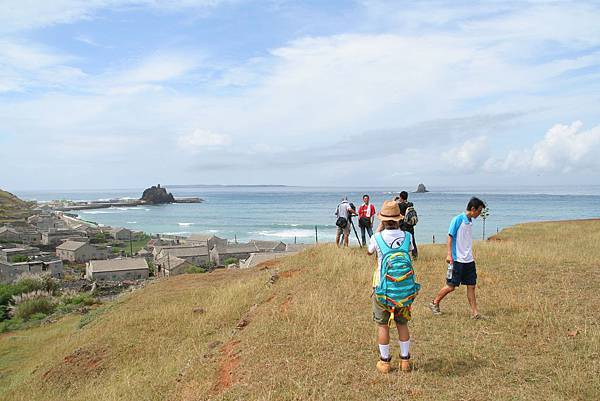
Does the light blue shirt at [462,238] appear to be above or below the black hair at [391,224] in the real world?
below

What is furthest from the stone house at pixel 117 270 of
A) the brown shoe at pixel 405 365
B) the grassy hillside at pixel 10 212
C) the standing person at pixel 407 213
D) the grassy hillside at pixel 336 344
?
the grassy hillside at pixel 10 212

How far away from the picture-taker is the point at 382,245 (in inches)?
195

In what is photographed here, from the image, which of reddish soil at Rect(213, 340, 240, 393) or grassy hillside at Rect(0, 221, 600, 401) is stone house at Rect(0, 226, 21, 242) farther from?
reddish soil at Rect(213, 340, 240, 393)

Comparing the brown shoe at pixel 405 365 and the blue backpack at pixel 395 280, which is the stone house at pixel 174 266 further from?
the blue backpack at pixel 395 280

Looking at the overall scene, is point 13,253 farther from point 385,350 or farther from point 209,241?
point 385,350

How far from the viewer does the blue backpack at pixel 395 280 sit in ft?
15.7

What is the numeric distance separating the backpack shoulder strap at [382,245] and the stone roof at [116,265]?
132 feet

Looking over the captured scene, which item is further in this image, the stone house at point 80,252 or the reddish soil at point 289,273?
the stone house at point 80,252

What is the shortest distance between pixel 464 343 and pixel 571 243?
15.4m

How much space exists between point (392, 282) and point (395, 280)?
4 centimetres

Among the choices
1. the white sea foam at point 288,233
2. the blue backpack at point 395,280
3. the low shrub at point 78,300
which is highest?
the blue backpack at point 395,280

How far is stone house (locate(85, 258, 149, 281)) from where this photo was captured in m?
40.2

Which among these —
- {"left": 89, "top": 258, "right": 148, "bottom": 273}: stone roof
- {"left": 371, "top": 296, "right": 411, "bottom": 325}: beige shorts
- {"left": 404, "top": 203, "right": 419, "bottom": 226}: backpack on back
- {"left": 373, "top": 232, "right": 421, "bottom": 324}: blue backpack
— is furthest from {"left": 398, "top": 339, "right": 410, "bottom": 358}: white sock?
{"left": 89, "top": 258, "right": 148, "bottom": 273}: stone roof

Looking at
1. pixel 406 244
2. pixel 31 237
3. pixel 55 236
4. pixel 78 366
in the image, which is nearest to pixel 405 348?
pixel 406 244
